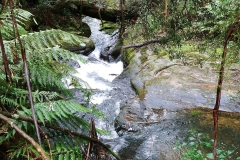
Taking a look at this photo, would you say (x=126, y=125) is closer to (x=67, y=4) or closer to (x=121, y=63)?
(x=121, y=63)

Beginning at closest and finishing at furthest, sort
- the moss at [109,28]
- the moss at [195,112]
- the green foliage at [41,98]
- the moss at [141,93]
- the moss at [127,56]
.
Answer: the green foliage at [41,98] → the moss at [195,112] → the moss at [141,93] → the moss at [127,56] → the moss at [109,28]

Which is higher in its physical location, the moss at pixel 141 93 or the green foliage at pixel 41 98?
the green foliage at pixel 41 98

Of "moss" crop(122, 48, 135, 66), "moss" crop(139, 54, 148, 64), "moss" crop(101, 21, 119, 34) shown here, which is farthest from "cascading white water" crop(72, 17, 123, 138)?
"moss" crop(139, 54, 148, 64)

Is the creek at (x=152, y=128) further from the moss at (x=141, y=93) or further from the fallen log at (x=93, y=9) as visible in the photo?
the fallen log at (x=93, y=9)

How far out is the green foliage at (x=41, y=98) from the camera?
1241 millimetres

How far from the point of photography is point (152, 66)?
6.80m

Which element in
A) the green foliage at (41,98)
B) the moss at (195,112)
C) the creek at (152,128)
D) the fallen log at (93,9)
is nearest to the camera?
the green foliage at (41,98)

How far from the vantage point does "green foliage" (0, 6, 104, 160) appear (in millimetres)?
1241

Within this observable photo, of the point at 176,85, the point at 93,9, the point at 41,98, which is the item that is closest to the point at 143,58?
the point at 176,85

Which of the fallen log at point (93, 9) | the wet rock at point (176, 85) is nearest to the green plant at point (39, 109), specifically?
the wet rock at point (176, 85)

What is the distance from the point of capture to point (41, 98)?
57.9 inches

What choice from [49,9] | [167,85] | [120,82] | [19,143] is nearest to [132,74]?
[120,82]

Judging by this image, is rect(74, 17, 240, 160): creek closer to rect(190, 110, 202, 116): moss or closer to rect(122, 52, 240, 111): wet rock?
rect(190, 110, 202, 116): moss

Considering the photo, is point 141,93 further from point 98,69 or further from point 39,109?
point 39,109
